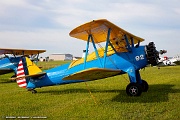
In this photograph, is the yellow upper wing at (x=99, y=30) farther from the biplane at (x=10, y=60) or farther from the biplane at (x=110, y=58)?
the biplane at (x=10, y=60)

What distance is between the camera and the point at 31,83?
11008 millimetres

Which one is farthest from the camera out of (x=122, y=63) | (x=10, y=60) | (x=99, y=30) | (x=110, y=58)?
(x=10, y=60)

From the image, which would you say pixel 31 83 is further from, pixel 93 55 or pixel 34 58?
pixel 34 58

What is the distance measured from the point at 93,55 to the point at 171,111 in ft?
14.2

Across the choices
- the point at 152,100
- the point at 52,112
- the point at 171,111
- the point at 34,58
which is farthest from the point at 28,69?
the point at 34,58

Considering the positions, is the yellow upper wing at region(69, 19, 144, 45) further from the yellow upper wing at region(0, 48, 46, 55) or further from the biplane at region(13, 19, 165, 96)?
the yellow upper wing at region(0, 48, 46, 55)

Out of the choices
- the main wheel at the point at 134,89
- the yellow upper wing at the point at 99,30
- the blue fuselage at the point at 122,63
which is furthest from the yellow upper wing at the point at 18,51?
the main wheel at the point at 134,89

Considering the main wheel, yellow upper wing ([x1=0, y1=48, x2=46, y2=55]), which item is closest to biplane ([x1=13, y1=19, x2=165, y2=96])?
the main wheel

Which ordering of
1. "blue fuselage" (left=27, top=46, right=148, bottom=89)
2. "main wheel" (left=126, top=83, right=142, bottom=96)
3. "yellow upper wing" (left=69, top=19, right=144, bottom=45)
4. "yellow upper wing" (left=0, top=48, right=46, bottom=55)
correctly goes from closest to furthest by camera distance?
"yellow upper wing" (left=69, top=19, right=144, bottom=45), "main wheel" (left=126, top=83, right=142, bottom=96), "blue fuselage" (left=27, top=46, right=148, bottom=89), "yellow upper wing" (left=0, top=48, right=46, bottom=55)

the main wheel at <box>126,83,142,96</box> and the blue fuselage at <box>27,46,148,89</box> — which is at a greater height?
the blue fuselage at <box>27,46,148,89</box>

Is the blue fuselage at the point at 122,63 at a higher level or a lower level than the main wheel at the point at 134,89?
higher

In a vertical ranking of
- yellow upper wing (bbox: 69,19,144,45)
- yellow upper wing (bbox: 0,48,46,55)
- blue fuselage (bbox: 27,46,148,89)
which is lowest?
blue fuselage (bbox: 27,46,148,89)

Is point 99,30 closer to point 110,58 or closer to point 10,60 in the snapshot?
point 110,58

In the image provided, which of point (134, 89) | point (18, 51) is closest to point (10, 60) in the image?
point (18, 51)
